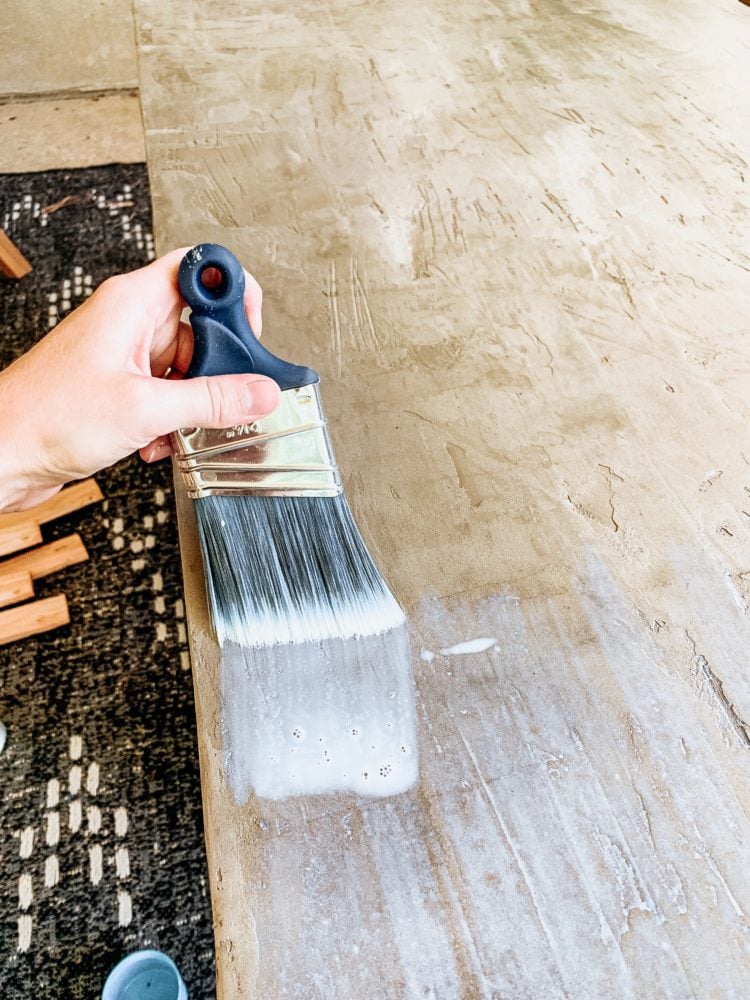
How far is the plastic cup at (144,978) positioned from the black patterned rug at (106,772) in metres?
0.15

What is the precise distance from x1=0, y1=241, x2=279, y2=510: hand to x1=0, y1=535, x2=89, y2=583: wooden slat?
0.80m

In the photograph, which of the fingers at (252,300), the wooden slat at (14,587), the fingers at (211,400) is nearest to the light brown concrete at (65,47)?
the wooden slat at (14,587)

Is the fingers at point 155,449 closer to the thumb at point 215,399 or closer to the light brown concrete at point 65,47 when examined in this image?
the thumb at point 215,399

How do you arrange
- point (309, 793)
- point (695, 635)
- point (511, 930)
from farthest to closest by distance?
point (695, 635), point (309, 793), point (511, 930)

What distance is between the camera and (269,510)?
116 cm

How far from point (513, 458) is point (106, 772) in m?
1.26

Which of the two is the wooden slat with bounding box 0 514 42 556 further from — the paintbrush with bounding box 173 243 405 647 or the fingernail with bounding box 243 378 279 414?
the fingernail with bounding box 243 378 279 414

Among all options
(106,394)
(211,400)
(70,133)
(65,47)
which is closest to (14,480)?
(106,394)

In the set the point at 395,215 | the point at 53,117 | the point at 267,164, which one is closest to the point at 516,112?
the point at 395,215

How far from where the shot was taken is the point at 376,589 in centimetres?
113

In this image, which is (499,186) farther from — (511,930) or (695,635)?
(511,930)

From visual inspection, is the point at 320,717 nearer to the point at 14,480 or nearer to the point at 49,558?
the point at 14,480

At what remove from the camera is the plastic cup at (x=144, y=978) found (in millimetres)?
1382

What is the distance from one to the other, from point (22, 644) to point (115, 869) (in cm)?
65
